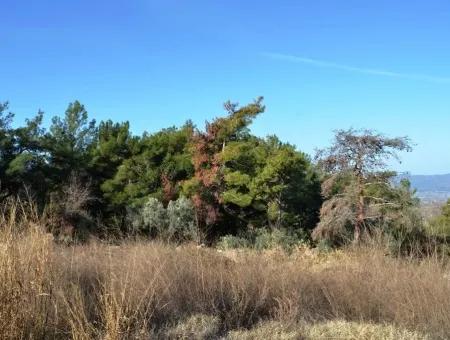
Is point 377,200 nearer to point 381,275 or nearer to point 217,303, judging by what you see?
point 381,275

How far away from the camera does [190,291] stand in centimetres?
587

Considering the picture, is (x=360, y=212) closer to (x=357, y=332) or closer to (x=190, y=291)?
(x=190, y=291)

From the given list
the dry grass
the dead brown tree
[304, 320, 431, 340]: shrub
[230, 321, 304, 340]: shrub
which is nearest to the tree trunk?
the dead brown tree


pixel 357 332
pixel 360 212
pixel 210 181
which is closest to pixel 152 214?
pixel 210 181

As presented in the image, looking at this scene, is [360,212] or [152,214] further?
[152,214]

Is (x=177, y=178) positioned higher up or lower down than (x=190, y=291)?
higher up

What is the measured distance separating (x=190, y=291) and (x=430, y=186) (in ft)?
137

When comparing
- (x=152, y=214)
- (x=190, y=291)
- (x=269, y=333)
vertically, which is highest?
(x=152, y=214)

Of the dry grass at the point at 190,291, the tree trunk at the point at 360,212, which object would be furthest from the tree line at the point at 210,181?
the dry grass at the point at 190,291

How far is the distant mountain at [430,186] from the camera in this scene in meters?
28.3

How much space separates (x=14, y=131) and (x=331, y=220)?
1302 cm

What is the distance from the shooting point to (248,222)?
63.9ft

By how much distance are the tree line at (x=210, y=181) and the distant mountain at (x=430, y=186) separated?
4.78 ft

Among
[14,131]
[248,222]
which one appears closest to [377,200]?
[248,222]
